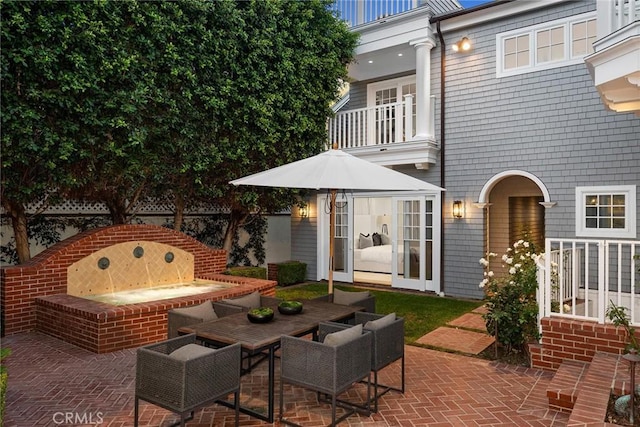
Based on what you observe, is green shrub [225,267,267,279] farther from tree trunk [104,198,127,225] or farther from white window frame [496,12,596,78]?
white window frame [496,12,596,78]

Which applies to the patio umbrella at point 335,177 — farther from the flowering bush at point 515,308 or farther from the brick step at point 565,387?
the brick step at point 565,387

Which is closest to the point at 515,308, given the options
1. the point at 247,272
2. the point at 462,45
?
the point at 247,272

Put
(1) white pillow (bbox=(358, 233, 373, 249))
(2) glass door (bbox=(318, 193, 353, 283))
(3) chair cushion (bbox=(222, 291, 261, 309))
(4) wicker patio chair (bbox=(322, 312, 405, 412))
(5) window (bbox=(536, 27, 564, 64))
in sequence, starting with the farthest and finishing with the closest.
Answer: (1) white pillow (bbox=(358, 233, 373, 249)) → (2) glass door (bbox=(318, 193, 353, 283)) → (5) window (bbox=(536, 27, 564, 64)) → (3) chair cushion (bbox=(222, 291, 261, 309)) → (4) wicker patio chair (bbox=(322, 312, 405, 412))

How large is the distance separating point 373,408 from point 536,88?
297 inches

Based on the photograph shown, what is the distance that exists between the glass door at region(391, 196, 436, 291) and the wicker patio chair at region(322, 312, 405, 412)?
585 centimetres

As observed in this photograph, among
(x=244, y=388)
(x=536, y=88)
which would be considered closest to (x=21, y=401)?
(x=244, y=388)

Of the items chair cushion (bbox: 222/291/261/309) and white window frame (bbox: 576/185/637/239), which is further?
white window frame (bbox: 576/185/637/239)

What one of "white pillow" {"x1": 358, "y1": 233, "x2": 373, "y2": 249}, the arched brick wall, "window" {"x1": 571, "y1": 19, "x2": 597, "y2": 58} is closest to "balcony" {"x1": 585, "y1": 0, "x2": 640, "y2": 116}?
"window" {"x1": 571, "y1": 19, "x2": 597, "y2": 58}

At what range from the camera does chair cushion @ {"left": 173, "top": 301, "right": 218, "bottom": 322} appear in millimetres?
4799

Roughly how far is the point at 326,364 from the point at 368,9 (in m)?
9.69

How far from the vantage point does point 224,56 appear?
852 centimetres

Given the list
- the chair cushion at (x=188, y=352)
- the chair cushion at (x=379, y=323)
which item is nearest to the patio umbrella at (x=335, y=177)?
the chair cushion at (x=379, y=323)

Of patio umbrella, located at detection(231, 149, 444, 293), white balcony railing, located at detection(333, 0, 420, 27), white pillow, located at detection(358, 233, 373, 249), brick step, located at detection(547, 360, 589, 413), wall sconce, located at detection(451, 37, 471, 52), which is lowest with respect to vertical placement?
brick step, located at detection(547, 360, 589, 413)

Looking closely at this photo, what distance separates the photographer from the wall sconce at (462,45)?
9.44 metres
